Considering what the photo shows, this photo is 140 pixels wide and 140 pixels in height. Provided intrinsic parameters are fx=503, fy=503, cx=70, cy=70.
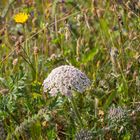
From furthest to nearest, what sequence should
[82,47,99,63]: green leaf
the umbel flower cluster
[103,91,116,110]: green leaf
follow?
[82,47,99,63]: green leaf < [103,91,116,110]: green leaf < the umbel flower cluster

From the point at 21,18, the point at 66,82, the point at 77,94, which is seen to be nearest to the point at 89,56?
the point at 77,94

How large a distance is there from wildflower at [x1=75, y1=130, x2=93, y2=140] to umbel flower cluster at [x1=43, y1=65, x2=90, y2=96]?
0.14 meters

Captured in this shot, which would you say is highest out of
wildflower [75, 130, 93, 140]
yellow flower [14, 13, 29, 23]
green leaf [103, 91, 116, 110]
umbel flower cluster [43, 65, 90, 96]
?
yellow flower [14, 13, 29, 23]

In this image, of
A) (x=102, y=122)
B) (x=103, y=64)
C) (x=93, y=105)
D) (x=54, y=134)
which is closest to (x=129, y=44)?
(x=103, y=64)

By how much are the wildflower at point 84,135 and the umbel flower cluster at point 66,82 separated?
0.14 metres

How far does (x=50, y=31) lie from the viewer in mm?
2666

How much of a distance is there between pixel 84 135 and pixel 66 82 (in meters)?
0.20

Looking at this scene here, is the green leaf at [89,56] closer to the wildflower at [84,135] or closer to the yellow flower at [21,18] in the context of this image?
the yellow flower at [21,18]

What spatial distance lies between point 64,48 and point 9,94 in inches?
29.8

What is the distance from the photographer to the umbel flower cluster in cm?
168

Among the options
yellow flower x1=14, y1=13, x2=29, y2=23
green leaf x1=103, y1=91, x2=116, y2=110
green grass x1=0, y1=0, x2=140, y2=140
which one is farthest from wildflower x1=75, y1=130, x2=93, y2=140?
yellow flower x1=14, y1=13, x2=29, y2=23

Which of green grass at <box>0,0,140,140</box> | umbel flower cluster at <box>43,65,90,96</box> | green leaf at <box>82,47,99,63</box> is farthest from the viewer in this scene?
green leaf at <box>82,47,99,63</box>

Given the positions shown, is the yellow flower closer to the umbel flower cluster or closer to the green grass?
the green grass

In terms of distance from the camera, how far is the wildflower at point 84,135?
5.63 ft
